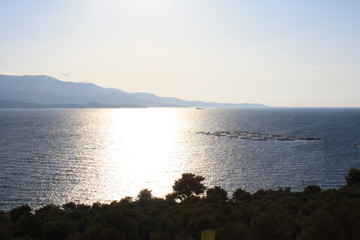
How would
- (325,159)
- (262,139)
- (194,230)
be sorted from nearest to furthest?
1. (194,230)
2. (325,159)
3. (262,139)

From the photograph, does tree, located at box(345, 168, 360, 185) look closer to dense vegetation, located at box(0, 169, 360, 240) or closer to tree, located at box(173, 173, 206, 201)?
dense vegetation, located at box(0, 169, 360, 240)

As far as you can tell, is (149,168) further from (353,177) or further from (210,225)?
(210,225)

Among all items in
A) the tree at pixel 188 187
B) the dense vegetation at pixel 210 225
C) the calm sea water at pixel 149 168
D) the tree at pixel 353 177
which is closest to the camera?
the dense vegetation at pixel 210 225

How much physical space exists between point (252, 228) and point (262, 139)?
12565cm

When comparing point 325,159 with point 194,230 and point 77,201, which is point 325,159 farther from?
point 194,230

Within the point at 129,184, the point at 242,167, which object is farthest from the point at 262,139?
the point at 129,184

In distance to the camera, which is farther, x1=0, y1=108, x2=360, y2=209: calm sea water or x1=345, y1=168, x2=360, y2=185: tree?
x1=0, y1=108, x2=360, y2=209: calm sea water

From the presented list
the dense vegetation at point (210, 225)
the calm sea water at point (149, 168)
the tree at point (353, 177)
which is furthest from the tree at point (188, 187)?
the tree at point (353, 177)

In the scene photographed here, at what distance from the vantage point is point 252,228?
14969mm

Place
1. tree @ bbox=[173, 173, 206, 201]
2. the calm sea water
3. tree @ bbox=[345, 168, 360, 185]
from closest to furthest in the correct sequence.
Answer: tree @ bbox=[173, 173, 206, 201]
tree @ bbox=[345, 168, 360, 185]
the calm sea water

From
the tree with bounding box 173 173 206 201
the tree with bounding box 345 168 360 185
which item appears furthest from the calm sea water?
the tree with bounding box 173 173 206 201

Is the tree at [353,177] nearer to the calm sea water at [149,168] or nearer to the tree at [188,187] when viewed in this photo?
the calm sea water at [149,168]

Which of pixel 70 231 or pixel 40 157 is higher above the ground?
pixel 70 231

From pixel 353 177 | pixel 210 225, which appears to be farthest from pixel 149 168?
pixel 210 225
